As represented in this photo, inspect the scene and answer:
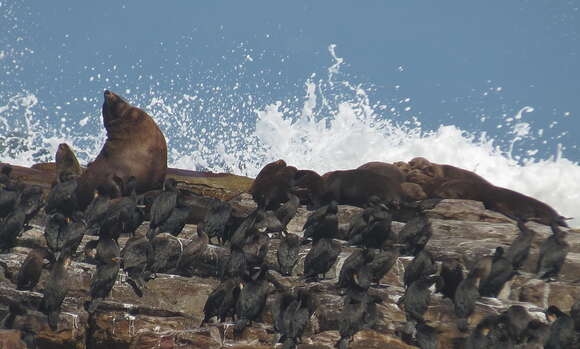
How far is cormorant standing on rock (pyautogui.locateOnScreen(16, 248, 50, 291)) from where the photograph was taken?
12.7 m

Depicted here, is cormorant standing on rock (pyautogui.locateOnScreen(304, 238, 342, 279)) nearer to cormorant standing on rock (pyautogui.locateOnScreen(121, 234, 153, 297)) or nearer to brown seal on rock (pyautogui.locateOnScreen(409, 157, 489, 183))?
cormorant standing on rock (pyautogui.locateOnScreen(121, 234, 153, 297))

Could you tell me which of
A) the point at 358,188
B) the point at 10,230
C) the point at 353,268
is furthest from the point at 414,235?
the point at 10,230

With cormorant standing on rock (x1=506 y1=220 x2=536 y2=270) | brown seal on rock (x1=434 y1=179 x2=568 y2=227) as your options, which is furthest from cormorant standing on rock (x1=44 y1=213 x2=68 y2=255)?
brown seal on rock (x1=434 y1=179 x2=568 y2=227)

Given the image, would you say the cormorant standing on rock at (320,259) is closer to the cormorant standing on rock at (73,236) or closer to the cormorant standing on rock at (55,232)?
the cormorant standing on rock at (73,236)

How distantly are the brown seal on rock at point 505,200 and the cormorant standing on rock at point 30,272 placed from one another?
30.5 feet

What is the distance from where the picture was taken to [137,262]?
13336mm

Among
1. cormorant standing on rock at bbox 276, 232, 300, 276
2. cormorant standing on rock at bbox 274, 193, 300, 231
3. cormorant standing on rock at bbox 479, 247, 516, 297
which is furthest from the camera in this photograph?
cormorant standing on rock at bbox 274, 193, 300, 231

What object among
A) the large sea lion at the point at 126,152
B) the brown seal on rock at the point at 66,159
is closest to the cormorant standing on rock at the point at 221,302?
the large sea lion at the point at 126,152

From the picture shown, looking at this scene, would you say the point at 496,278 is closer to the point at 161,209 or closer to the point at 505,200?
the point at 505,200

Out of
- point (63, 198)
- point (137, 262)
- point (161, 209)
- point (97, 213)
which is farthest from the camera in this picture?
point (63, 198)

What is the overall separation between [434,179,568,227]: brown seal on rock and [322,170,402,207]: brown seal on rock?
133 cm

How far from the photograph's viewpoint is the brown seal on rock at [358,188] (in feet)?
61.6

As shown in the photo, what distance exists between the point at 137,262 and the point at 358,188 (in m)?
6.65

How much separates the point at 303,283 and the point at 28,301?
12.6ft
